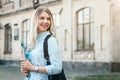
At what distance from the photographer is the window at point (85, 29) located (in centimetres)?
2383

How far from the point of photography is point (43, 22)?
391 centimetres

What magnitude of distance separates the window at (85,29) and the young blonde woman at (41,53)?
19.7 metres

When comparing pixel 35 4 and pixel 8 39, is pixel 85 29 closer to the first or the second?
pixel 35 4

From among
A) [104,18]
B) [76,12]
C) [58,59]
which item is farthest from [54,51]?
[76,12]

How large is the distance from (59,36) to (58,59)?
22989mm

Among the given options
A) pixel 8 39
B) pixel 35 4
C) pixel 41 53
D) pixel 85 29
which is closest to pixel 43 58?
pixel 41 53

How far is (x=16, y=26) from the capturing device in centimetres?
3338

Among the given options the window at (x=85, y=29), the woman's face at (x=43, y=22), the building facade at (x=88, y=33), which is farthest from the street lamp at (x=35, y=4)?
the woman's face at (x=43, y=22)

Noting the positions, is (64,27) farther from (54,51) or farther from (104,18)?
(54,51)

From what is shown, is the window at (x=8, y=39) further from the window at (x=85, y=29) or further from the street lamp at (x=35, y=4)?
the window at (x=85, y=29)

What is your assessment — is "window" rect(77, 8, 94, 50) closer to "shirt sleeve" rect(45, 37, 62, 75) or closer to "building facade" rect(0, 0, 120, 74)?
"building facade" rect(0, 0, 120, 74)

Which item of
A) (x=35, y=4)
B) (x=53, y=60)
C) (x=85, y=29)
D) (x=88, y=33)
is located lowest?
(x=53, y=60)

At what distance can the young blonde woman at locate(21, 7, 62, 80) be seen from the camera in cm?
378

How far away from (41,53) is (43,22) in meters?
0.28
